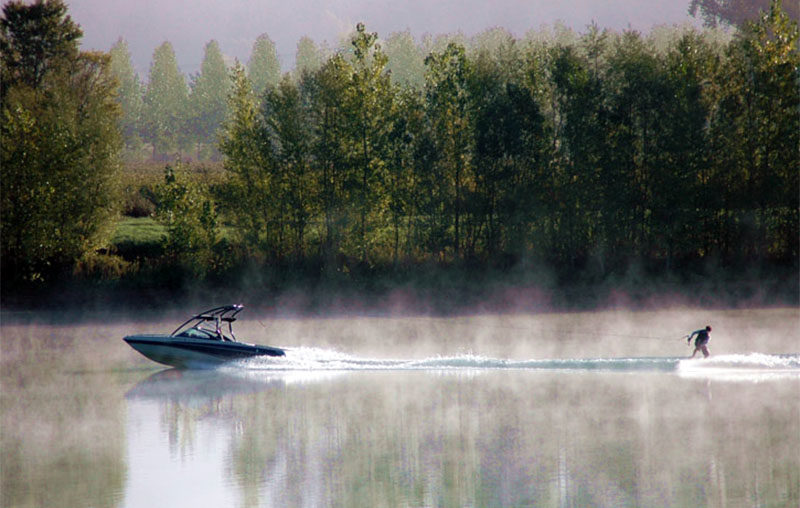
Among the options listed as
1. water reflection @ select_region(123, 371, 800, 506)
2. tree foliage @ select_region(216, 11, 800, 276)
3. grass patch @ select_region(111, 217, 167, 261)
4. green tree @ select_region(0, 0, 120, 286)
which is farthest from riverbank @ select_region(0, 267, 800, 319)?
water reflection @ select_region(123, 371, 800, 506)

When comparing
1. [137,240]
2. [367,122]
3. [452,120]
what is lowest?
[137,240]

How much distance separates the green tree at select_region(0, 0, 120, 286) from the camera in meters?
57.4

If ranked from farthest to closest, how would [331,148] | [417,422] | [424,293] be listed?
1. [331,148]
2. [424,293]
3. [417,422]

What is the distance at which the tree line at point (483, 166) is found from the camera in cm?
5866

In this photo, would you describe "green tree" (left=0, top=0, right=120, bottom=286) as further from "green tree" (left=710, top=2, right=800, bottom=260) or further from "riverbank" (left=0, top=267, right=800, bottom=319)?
"green tree" (left=710, top=2, right=800, bottom=260)

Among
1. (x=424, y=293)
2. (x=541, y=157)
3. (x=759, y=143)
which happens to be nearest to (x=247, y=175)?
(x=424, y=293)

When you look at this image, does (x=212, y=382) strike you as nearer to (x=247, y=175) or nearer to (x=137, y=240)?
(x=247, y=175)

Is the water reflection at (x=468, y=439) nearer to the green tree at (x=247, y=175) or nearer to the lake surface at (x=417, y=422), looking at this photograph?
the lake surface at (x=417, y=422)

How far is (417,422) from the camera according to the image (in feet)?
85.6

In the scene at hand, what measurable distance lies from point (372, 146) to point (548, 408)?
34588 millimetres

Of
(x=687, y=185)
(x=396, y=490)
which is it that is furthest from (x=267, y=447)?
(x=687, y=185)

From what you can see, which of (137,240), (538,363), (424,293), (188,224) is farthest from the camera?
(137,240)

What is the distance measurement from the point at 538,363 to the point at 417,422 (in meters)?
9.75

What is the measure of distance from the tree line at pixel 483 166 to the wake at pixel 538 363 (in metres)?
23.4
